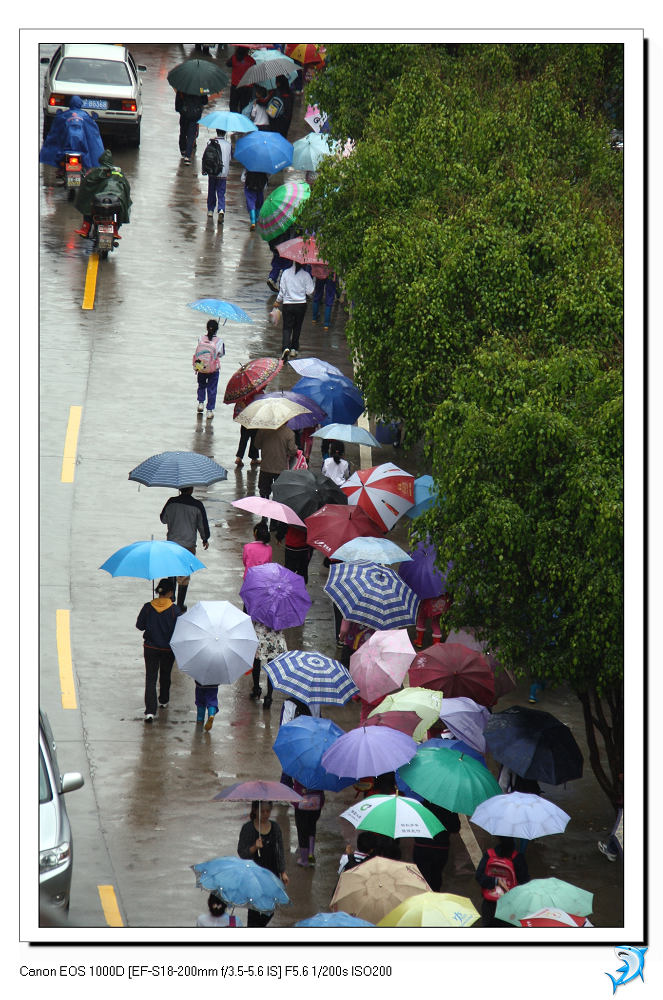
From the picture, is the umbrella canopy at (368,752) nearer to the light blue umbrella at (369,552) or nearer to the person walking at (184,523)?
the light blue umbrella at (369,552)

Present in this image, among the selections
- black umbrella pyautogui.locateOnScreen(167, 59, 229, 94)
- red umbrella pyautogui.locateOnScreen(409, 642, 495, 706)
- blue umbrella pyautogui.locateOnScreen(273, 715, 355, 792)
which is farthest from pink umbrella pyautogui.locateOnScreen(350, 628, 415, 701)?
black umbrella pyautogui.locateOnScreen(167, 59, 229, 94)

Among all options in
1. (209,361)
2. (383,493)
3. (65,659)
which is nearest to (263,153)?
(209,361)

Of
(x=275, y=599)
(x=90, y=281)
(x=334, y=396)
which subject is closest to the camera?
(x=275, y=599)

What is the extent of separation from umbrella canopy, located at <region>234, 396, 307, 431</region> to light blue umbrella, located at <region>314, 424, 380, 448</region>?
437 mm

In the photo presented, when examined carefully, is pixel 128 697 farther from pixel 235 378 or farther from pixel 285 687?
pixel 235 378

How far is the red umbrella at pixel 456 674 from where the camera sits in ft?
51.6

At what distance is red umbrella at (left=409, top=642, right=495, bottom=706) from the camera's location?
15.7m

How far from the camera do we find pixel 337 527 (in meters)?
18.3

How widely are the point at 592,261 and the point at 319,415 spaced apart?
531 cm

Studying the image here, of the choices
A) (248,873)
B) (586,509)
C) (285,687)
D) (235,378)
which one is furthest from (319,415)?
(248,873)

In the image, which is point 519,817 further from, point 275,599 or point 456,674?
point 275,599

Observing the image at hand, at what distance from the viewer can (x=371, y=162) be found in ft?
65.4

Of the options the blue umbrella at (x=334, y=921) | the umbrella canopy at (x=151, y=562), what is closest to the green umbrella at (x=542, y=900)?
the blue umbrella at (x=334, y=921)

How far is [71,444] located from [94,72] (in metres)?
12.2
